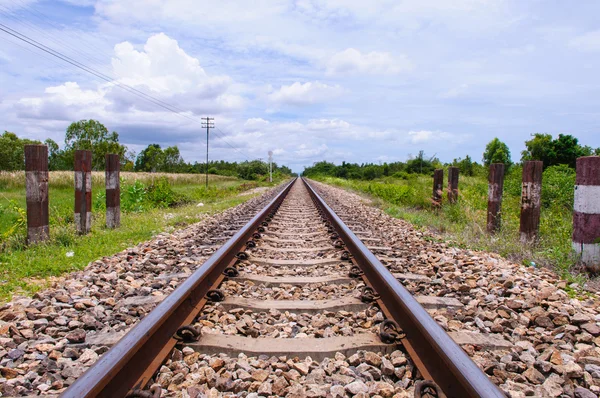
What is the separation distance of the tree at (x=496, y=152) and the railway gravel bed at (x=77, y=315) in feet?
128

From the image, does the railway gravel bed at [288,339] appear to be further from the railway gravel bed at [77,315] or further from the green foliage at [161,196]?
the green foliage at [161,196]

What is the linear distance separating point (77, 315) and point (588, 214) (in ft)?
13.0

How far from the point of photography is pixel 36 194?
17.2 feet

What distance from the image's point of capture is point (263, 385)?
6.14 ft

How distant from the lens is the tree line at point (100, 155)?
214 feet

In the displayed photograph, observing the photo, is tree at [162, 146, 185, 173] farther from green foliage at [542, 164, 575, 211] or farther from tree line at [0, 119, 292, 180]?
green foliage at [542, 164, 575, 211]

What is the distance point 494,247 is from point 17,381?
4.49 meters

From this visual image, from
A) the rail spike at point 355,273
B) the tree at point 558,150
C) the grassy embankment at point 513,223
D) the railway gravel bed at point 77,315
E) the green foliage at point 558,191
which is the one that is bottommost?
the railway gravel bed at point 77,315

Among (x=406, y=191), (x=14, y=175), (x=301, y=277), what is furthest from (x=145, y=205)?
(x=14, y=175)

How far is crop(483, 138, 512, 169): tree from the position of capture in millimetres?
38763

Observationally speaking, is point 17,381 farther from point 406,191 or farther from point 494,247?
point 406,191

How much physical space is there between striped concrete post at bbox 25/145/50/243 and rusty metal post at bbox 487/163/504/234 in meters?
5.65

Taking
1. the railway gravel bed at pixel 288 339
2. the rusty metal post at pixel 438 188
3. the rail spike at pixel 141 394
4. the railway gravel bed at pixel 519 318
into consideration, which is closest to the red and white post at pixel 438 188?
the rusty metal post at pixel 438 188

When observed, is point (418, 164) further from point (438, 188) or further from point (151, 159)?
point (151, 159)
